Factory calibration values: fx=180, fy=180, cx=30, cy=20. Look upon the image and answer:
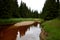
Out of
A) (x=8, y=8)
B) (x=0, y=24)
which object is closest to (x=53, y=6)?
(x=8, y=8)

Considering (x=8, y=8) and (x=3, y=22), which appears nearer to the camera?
(x=3, y=22)

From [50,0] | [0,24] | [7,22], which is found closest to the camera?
[0,24]

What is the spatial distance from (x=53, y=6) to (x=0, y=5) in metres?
14.5

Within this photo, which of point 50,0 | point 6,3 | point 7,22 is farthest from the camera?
point 50,0

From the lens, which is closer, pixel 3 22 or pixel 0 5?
pixel 3 22

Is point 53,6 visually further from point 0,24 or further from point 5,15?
point 0,24

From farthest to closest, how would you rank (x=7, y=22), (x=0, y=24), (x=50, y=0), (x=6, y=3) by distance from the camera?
(x=50, y=0)
(x=6, y=3)
(x=7, y=22)
(x=0, y=24)

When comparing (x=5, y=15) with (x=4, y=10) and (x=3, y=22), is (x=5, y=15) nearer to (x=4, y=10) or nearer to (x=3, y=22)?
(x=4, y=10)

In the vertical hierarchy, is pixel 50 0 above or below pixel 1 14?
above

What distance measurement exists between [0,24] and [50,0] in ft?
60.2

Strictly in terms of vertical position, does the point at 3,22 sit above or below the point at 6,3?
below

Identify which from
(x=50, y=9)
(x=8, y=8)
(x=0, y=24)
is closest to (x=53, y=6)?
(x=50, y=9)

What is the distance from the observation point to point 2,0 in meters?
46.2

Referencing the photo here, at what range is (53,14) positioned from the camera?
48656 mm
